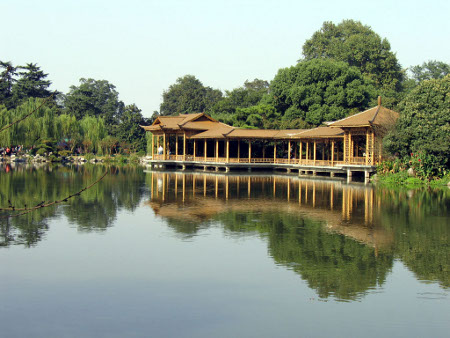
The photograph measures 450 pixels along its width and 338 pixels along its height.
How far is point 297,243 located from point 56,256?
571 centimetres

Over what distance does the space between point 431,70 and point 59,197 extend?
73374mm

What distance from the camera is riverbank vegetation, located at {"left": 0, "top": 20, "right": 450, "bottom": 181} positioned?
2864 centimetres

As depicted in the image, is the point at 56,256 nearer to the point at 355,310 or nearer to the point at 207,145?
the point at 355,310

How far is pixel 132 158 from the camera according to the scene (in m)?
57.5

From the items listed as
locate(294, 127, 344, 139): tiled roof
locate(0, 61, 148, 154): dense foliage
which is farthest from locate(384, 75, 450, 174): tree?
locate(0, 61, 148, 154): dense foliage

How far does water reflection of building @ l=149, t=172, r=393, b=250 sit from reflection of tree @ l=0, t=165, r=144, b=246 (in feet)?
5.04

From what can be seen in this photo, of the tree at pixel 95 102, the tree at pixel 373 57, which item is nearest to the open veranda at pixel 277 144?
the tree at pixel 373 57

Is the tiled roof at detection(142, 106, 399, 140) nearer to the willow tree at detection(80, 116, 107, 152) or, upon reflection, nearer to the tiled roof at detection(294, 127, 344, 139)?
the tiled roof at detection(294, 127, 344, 139)

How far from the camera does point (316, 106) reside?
47.9 metres

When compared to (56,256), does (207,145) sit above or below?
above

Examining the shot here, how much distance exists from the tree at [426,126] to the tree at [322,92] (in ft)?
55.6

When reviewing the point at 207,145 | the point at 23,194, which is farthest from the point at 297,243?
the point at 207,145

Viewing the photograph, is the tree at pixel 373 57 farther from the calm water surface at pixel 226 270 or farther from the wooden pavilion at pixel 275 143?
the calm water surface at pixel 226 270

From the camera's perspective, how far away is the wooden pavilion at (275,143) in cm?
3169
